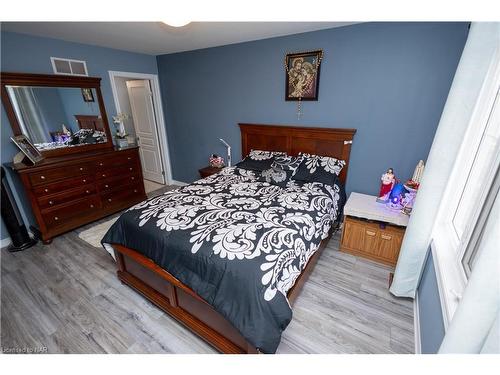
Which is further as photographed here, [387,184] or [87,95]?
[87,95]

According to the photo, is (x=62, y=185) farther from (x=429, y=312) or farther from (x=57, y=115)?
(x=429, y=312)

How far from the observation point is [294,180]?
2.64 metres

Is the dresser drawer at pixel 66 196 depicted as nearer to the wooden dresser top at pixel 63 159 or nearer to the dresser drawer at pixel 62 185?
the dresser drawer at pixel 62 185

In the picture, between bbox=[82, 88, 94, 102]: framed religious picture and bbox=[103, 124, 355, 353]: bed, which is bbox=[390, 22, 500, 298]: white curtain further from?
bbox=[82, 88, 94, 102]: framed religious picture

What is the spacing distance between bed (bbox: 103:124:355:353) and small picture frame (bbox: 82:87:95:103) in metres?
2.12

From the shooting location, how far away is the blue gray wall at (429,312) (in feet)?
3.86

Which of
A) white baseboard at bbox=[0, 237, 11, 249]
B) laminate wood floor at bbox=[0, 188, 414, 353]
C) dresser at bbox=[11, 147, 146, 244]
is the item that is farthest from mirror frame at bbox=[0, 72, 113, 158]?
laminate wood floor at bbox=[0, 188, 414, 353]

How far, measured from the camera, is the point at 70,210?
9.36ft

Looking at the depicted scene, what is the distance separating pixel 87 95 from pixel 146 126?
1.26m

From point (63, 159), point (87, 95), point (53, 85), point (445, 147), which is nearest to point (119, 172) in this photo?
point (63, 159)

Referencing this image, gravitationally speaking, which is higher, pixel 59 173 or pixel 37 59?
pixel 37 59

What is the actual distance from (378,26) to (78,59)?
12.2 feet

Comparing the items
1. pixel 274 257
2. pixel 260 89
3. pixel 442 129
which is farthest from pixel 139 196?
pixel 442 129
